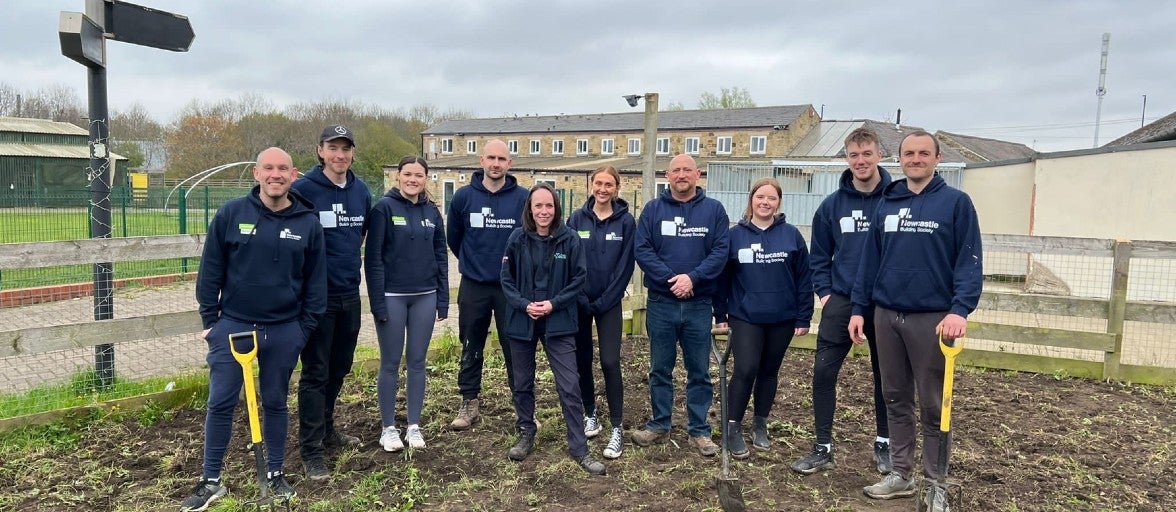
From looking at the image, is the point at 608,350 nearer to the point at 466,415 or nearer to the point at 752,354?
the point at 752,354

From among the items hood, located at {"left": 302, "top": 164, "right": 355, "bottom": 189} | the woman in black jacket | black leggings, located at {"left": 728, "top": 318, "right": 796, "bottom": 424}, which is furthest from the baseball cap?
black leggings, located at {"left": 728, "top": 318, "right": 796, "bottom": 424}

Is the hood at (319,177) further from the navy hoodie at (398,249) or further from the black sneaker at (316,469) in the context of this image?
the black sneaker at (316,469)

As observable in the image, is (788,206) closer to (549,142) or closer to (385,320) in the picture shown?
(385,320)

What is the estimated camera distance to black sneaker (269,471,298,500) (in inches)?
138

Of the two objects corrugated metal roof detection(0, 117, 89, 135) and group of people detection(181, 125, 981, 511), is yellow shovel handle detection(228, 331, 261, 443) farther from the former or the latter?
corrugated metal roof detection(0, 117, 89, 135)

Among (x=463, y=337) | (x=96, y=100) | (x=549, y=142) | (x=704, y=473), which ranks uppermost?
(x=549, y=142)

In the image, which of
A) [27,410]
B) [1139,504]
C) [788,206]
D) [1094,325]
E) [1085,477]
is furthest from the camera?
[788,206]

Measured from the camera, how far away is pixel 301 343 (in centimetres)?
359

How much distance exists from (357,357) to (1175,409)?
6225 millimetres

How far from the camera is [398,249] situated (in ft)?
13.6

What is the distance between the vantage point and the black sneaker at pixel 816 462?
3949 mm

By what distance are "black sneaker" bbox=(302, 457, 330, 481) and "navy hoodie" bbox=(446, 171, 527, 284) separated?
1417 millimetres

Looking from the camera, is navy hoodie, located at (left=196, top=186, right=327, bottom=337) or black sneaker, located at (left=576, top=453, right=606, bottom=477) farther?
black sneaker, located at (left=576, top=453, right=606, bottom=477)

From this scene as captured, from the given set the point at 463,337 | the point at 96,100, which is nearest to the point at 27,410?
the point at 96,100
